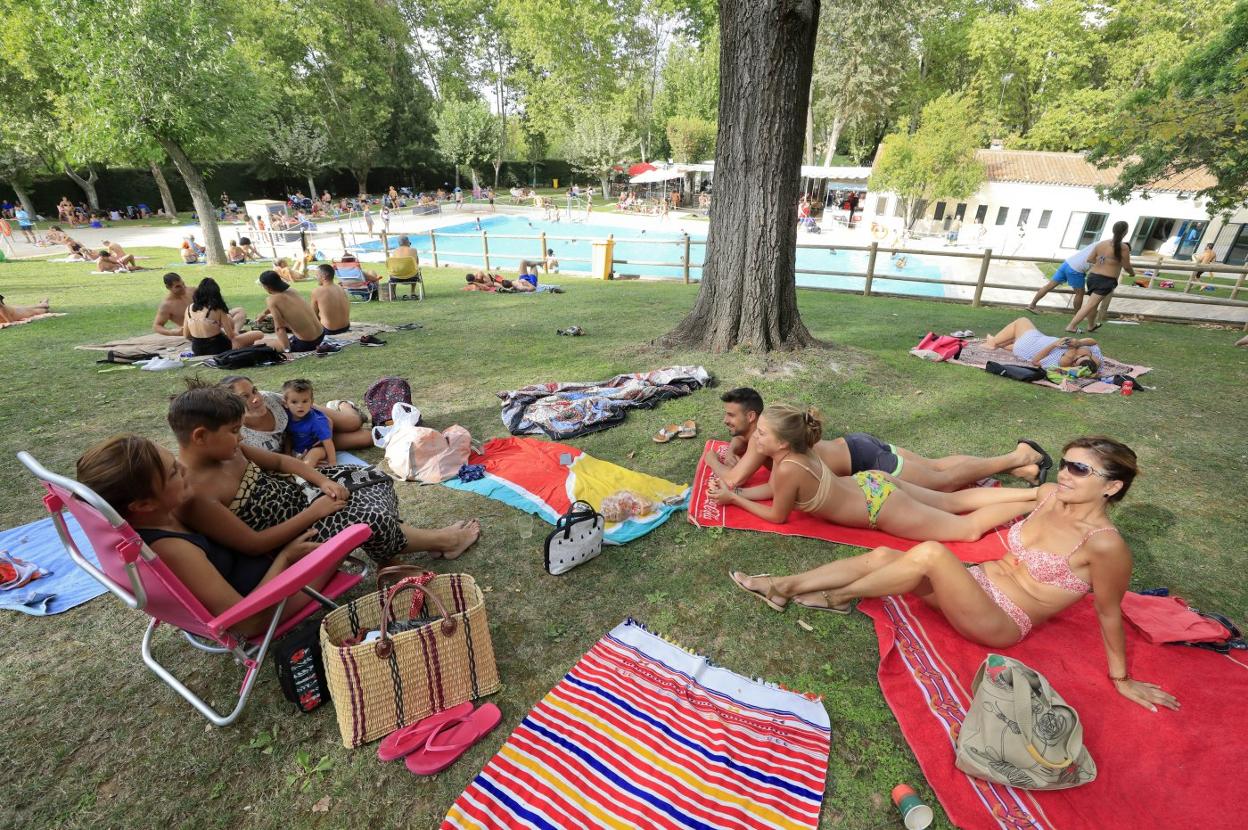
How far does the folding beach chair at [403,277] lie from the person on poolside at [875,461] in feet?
29.8

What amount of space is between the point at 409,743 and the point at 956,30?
1664 inches

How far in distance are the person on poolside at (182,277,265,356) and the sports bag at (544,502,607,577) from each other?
5.87 meters

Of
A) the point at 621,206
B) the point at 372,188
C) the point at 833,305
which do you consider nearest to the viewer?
the point at 833,305

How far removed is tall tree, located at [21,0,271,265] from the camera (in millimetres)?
10984

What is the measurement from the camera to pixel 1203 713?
241cm

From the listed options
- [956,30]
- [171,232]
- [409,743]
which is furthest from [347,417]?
[956,30]

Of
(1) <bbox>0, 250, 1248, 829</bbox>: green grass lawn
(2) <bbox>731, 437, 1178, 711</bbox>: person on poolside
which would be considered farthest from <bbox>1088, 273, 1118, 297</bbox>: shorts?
(2) <bbox>731, 437, 1178, 711</bbox>: person on poolside

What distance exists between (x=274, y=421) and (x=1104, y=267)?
10.8 meters

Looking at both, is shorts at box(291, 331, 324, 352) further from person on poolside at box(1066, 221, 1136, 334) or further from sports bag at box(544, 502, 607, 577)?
person on poolside at box(1066, 221, 1136, 334)

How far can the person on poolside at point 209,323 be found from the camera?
21.5ft

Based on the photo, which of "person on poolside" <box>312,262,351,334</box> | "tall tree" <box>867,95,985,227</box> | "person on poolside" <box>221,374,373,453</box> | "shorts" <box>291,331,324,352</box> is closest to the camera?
"person on poolside" <box>221,374,373,453</box>

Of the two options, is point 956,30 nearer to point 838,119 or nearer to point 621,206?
point 838,119

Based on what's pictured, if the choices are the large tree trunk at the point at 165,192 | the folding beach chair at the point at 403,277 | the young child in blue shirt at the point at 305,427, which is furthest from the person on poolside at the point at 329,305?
the large tree trunk at the point at 165,192

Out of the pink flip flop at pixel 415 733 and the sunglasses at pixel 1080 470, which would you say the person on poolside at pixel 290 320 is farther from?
→ the sunglasses at pixel 1080 470
